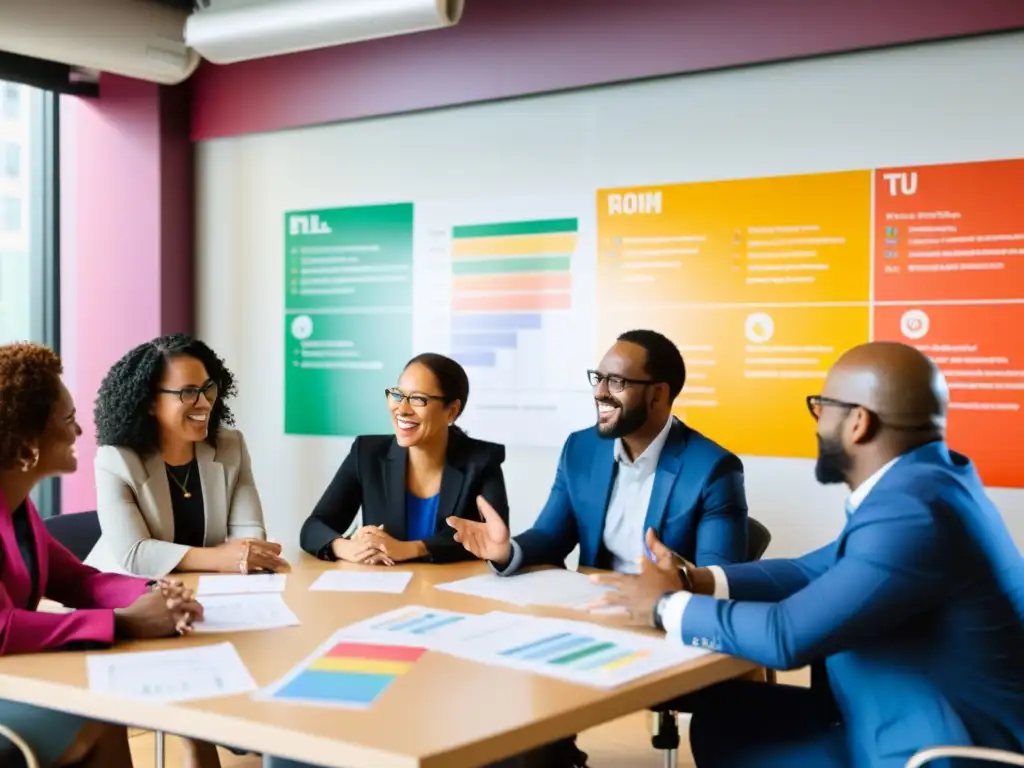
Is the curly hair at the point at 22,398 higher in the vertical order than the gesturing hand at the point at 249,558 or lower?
higher

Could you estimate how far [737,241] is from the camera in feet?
14.7

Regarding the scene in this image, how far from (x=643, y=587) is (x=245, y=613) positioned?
89 centimetres

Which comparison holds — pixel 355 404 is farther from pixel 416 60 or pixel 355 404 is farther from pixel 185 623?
pixel 185 623

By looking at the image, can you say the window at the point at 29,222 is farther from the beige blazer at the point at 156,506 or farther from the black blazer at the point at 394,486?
the black blazer at the point at 394,486

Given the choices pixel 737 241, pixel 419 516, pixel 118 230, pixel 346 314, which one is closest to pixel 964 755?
pixel 419 516

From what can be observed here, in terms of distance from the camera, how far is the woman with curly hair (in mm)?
3131

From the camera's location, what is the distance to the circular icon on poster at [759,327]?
14.4ft

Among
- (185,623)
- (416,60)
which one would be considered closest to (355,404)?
(416,60)

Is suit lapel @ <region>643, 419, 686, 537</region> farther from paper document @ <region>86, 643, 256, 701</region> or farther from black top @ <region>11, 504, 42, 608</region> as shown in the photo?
black top @ <region>11, 504, 42, 608</region>

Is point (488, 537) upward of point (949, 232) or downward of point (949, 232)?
downward

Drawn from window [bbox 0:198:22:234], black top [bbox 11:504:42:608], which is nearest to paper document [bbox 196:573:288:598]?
black top [bbox 11:504:42:608]

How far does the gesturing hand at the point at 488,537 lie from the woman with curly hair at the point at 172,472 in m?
0.55

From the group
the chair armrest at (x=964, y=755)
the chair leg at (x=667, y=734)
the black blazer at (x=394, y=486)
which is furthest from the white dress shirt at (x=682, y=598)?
the black blazer at (x=394, y=486)

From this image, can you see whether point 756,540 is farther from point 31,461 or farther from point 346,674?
point 31,461
